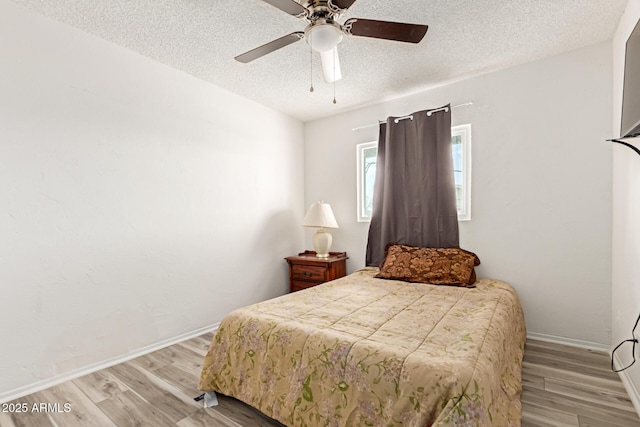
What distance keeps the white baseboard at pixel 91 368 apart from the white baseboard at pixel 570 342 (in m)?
3.01

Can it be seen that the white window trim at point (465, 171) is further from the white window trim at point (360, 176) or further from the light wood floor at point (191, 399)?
the light wood floor at point (191, 399)

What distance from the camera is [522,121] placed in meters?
2.70

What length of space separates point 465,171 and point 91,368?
3539mm

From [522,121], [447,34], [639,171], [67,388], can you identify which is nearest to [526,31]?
[447,34]

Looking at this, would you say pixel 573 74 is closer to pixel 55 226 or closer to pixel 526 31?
pixel 526 31

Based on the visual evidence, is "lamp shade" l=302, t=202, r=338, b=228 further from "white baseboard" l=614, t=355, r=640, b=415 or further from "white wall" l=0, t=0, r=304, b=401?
"white baseboard" l=614, t=355, r=640, b=415

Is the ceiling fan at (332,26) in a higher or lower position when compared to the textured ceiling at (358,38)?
lower

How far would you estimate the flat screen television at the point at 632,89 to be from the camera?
143cm

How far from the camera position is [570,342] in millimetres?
2512

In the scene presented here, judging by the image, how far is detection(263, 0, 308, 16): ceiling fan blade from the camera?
1470 mm

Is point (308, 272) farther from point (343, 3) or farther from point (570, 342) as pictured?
point (343, 3)

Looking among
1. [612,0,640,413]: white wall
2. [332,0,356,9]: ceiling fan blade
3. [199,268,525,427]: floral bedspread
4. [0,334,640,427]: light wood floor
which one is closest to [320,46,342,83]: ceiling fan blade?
[332,0,356,9]: ceiling fan blade

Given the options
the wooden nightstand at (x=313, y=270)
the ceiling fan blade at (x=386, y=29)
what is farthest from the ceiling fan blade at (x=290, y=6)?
the wooden nightstand at (x=313, y=270)

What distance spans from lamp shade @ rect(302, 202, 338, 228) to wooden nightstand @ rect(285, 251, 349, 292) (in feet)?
1.28
